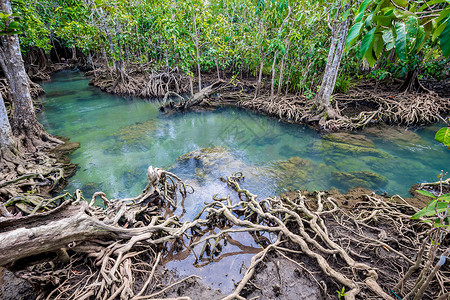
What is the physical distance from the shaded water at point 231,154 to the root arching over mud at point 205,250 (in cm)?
48

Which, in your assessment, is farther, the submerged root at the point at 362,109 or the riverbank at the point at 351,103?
the riverbank at the point at 351,103

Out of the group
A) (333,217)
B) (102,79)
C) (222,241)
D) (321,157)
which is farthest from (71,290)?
(102,79)

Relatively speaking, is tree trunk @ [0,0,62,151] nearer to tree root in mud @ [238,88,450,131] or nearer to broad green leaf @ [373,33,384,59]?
broad green leaf @ [373,33,384,59]

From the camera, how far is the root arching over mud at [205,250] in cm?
191

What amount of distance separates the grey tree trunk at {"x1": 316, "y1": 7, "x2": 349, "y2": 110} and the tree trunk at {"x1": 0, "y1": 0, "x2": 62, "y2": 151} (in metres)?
8.69

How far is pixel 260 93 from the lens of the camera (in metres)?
12.0

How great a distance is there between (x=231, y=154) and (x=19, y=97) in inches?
219

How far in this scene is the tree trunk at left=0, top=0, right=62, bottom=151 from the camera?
473 centimetres

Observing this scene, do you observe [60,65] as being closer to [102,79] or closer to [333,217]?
Answer: [102,79]

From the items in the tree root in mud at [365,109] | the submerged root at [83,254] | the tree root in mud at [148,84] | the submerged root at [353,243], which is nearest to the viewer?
the submerged root at [83,254]

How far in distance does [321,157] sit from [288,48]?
224 inches

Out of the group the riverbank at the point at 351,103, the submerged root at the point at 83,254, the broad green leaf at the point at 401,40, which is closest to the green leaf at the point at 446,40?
the broad green leaf at the point at 401,40

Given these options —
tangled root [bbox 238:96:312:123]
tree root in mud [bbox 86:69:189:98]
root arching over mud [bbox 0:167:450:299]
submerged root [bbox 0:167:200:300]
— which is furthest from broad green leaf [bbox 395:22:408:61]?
tree root in mud [bbox 86:69:189:98]

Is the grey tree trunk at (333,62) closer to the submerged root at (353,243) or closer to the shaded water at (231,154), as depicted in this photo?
the shaded water at (231,154)
